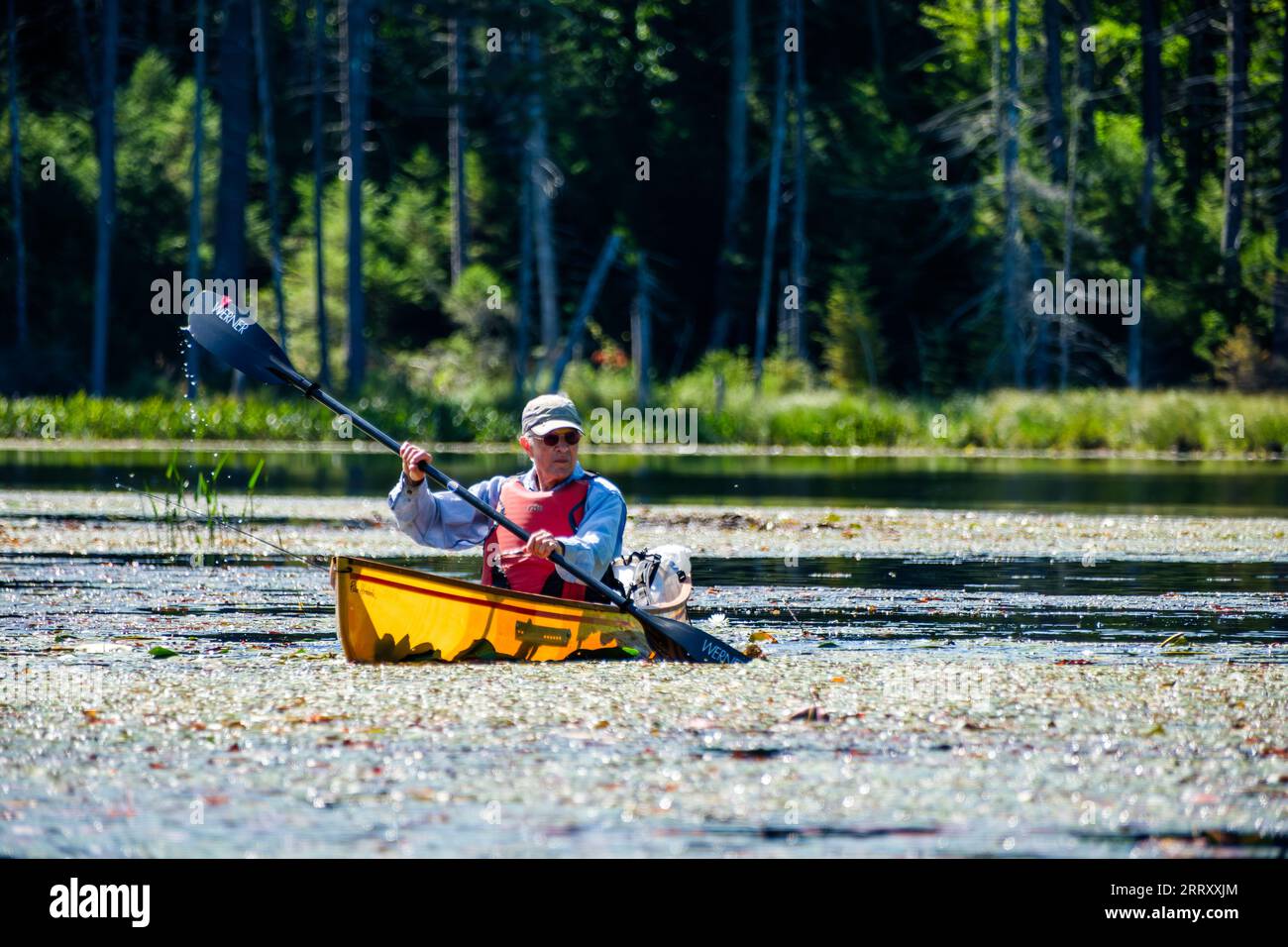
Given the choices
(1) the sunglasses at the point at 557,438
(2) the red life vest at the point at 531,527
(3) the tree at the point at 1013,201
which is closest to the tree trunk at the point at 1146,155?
(3) the tree at the point at 1013,201

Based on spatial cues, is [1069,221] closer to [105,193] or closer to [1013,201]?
[1013,201]

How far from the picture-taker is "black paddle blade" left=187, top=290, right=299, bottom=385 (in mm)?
12641

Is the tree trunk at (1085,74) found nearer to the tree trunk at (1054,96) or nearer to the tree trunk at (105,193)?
the tree trunk at (1054,96)

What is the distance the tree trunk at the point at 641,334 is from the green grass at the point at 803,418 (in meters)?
0.44

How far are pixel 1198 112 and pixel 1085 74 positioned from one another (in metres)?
5.17

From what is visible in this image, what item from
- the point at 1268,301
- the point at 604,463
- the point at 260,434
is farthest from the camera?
the point at 1268,301

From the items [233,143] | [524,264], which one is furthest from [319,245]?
[524,264]

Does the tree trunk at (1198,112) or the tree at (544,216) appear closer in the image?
the tree at (544,216)

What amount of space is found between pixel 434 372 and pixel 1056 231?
14392 millimetres

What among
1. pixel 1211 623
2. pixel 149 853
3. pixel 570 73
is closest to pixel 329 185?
pixel 570 73

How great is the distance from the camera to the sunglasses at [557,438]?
10992 mm

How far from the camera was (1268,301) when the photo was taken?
151ft
